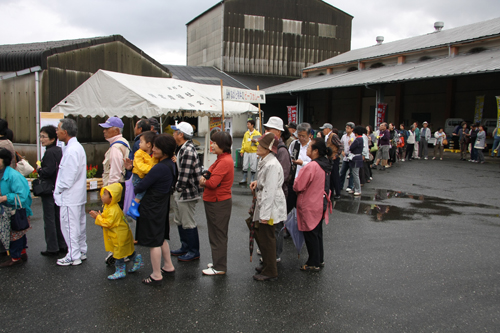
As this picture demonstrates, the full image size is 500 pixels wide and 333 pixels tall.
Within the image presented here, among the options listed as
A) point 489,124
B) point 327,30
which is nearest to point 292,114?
point 489,124

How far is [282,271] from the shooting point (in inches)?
180

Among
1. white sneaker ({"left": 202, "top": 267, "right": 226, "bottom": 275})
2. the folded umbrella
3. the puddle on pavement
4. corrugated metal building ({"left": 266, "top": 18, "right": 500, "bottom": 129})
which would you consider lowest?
white sneaker ({"left": 202, "top": 267, "right": 226, "bottom": 275})

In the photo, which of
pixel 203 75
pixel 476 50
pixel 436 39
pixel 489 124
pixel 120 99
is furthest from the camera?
pixel 203 75

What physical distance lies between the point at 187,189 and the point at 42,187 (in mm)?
1866

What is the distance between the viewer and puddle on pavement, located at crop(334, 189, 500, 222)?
24.6 feet

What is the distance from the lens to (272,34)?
111ft

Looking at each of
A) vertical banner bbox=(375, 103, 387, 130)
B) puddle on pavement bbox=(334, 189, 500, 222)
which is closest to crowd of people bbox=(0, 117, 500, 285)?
puddle on pavement bbox=(334, 189, 500, 222)

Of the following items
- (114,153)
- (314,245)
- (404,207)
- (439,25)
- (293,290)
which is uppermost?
(439,25)

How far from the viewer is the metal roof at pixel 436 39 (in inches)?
792

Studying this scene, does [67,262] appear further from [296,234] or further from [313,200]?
[313,200]

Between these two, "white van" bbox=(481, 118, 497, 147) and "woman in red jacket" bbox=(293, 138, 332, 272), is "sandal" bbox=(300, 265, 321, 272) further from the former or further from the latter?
"white van" bbox=(481, 118, 497, 147)

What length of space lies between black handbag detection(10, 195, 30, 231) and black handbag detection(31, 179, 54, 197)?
22 centimetres

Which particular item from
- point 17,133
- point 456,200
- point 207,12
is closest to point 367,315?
point 456,200

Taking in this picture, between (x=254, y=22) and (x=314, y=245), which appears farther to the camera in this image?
(x=254, y=22)
